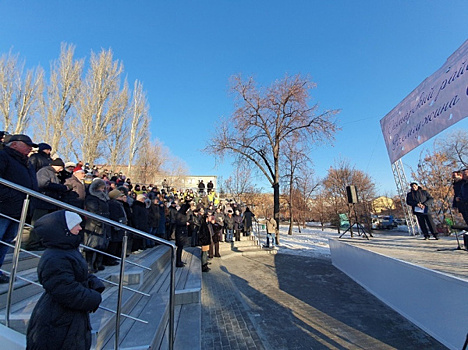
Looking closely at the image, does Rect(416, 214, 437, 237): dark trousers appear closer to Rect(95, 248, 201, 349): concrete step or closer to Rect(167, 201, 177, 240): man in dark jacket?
Rect(95, 248, 201, 349): concrete step

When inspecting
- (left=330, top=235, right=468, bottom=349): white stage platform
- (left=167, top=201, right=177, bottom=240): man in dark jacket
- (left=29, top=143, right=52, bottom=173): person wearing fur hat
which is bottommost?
(left=330, top=235, right=468, bottom=349): white stage platform

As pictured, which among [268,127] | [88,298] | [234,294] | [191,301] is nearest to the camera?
[88,298]

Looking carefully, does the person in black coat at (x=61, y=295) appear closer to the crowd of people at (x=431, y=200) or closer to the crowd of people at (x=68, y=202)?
the crowd of people at (x=68, y=202)

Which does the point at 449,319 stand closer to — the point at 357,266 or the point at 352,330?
the point at 352,330

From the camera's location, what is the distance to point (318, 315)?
482 cm

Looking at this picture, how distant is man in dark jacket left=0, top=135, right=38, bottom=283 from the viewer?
2.75 m

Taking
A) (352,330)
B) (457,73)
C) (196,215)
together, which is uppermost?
(457,73)

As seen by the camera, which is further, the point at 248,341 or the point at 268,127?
the point at 268,127

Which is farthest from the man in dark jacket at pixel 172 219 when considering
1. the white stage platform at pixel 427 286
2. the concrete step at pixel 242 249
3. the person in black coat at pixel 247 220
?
the white stage platform at pixel 427 286

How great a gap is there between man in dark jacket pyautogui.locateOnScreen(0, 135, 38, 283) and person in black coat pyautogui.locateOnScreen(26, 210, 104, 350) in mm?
1653

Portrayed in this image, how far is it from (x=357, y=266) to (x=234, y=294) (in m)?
4.13

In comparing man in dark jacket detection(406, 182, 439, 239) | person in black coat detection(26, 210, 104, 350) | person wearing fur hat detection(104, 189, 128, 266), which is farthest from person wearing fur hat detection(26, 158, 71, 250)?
man in dark jacket detection(406, 182, 439, 239)

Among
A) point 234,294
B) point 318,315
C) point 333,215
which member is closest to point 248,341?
point 318,315

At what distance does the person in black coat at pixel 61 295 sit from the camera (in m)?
1.51
